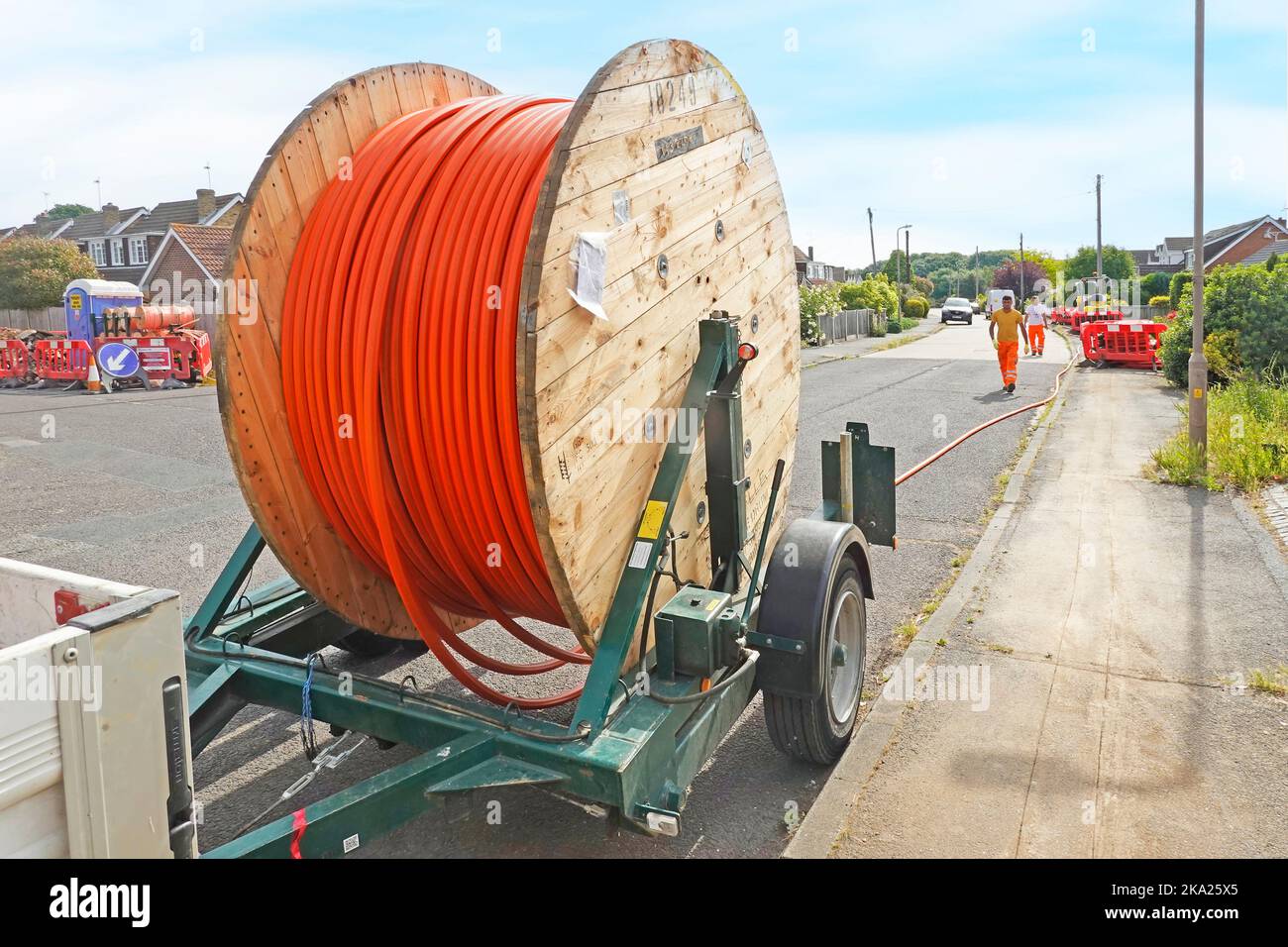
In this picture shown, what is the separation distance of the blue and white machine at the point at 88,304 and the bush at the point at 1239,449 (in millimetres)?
25557

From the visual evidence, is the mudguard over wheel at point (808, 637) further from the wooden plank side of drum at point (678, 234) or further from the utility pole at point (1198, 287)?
the utility pole at point (1198, 287)

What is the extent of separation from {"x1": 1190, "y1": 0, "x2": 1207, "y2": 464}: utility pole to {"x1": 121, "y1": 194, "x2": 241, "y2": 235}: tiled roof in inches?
2033

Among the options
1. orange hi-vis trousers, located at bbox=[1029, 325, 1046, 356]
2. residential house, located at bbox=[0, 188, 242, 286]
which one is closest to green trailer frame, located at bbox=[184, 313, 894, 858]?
orange hi-vis trousers, located at bbox=[1029, 325, 1046, 356]

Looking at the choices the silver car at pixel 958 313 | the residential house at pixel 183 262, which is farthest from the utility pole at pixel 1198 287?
the silver car at pixel 958 313

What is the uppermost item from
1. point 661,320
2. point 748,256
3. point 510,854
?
point 748,256

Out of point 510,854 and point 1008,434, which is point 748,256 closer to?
point 510,854

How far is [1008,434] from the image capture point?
14141mm

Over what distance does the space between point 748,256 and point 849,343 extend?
3445cm

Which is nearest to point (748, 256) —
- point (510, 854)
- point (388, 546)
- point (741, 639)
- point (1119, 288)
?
point (741, 639)

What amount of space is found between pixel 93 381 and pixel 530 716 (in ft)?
70.0

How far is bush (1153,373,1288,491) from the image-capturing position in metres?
9.97

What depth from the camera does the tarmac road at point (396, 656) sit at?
4164mm

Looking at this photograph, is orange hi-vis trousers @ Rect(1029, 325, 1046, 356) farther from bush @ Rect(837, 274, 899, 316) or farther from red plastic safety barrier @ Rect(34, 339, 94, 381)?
red plastic safety barrier @ Rect(34, 339, 94, 381)

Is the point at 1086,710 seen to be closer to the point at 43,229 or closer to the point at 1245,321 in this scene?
the point at 1245,321
